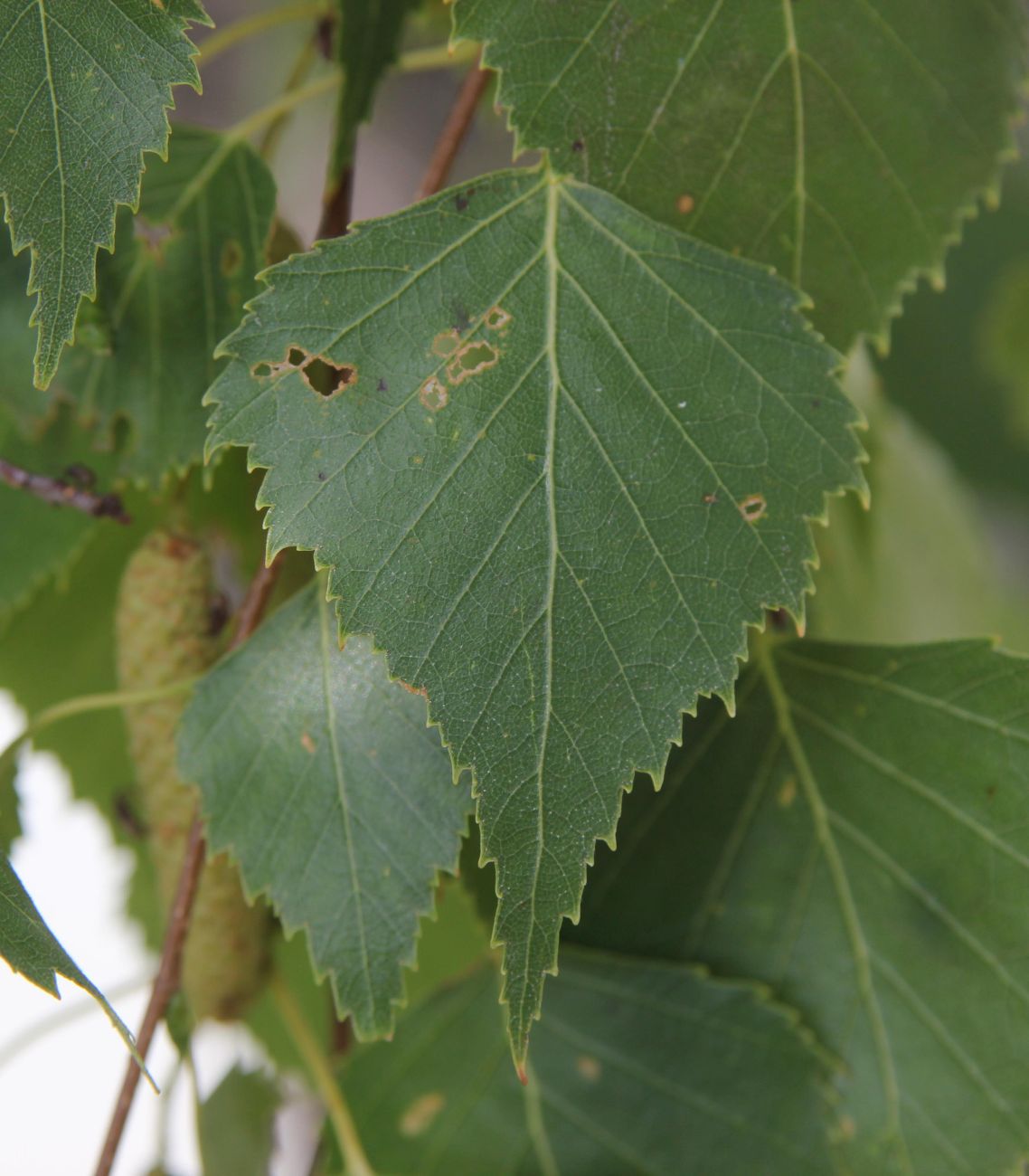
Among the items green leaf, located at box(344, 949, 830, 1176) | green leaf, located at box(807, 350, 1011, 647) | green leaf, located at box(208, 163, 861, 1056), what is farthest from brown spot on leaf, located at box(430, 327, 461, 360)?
green leaf, located at box(807, 350, 1011, 647)

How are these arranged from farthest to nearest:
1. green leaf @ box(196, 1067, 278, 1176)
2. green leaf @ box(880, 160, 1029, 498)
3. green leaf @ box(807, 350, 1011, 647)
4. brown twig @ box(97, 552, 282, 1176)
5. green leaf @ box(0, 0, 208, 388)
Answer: green leaf @ box(880, 160, 1029, 498) → green leaf @ box(807, 350, 1011, 647) → green leaf @ box(196, 1067, 278, 1176) → brown twig @ box(97, 552, 282, 1176) → green leaf @ box(0, 0, 208, 388)

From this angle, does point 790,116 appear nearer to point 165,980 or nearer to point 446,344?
point 446,344

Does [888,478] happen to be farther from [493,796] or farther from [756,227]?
[493,796]

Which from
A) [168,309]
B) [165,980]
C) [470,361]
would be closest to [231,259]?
[168,309]

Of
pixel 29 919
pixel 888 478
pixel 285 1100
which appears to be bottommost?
pixel 285 1100

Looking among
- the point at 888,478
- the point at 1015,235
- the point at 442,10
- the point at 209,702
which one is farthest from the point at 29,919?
the point at 1015,235

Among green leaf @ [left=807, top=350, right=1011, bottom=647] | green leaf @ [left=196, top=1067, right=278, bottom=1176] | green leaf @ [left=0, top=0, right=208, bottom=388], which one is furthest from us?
green leaf @ [left=807, top=350, right=1011, bottom=647]

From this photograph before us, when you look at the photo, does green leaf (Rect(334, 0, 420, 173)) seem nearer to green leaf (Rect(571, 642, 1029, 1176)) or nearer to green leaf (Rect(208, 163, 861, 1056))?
green leaf (Rect(208, 163, 861, 1056))
